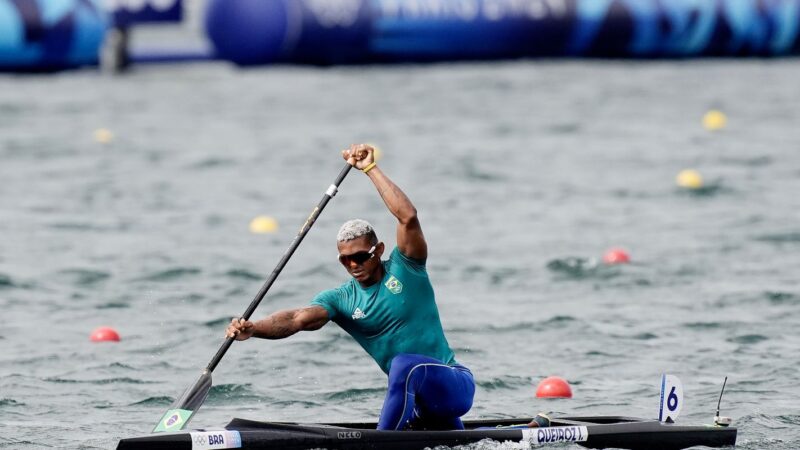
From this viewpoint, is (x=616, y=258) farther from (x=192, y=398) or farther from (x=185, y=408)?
(x=185, y=408)

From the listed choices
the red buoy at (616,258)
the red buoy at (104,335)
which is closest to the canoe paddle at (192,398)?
the red buoy at (104,335)

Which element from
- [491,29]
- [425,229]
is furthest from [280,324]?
[491,29]

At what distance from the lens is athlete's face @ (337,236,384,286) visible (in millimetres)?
9695

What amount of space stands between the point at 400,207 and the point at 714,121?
1934 cm

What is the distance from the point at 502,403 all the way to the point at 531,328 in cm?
270

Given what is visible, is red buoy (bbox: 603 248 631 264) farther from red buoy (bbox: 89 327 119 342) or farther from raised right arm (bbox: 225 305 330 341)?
raised right arm (bbox: 225 305 330 341)

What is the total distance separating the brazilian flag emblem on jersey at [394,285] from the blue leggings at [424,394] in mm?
402

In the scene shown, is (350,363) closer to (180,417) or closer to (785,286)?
(180,417)

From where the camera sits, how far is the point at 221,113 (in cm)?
2930

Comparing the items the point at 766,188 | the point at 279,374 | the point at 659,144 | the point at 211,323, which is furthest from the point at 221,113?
the point at 279,374

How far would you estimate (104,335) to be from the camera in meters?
14.4

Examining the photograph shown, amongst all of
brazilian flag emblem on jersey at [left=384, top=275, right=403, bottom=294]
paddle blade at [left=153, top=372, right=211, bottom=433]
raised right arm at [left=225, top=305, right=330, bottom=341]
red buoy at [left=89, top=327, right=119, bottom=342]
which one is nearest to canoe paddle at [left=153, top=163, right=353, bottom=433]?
paddle blade at [left=153, top=372, right=211, bottom=433]

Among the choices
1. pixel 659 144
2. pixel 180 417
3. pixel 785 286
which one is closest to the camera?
pixel 180 417

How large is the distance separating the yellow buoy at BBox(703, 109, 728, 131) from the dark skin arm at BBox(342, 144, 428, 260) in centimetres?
1874
